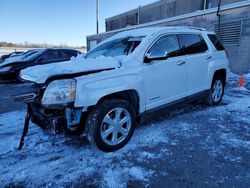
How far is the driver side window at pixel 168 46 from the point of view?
3635 millimetres

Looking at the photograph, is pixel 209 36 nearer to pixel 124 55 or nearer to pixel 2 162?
pixel 124 55

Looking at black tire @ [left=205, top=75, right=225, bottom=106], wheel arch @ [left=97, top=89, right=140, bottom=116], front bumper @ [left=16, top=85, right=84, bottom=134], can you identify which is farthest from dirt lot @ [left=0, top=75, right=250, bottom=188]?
black tire @ [left=205, top=75, right=225, bottom=106]

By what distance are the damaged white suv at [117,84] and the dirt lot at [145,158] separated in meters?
0.34

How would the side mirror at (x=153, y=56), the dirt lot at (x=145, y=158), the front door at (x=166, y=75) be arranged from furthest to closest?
the front door at (x=166, y=75) → the side mirror at (x=153, y=56) → the dirt lot at (x=145, y=158)

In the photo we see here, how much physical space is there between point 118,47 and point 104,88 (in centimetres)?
128

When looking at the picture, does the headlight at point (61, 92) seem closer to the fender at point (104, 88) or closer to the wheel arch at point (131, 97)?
the fender at point (104, 88)

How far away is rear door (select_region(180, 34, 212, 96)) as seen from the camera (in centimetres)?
420

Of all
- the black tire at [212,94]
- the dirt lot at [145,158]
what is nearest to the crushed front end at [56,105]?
the dirt lot at [145,158]

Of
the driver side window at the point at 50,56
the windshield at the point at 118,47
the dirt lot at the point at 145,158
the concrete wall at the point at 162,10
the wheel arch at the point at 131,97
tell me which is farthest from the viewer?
the concrete wall at the point at 162,10

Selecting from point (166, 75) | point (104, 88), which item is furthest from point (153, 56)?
point (104, 88)

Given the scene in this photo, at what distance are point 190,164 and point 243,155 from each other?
0.85 meters

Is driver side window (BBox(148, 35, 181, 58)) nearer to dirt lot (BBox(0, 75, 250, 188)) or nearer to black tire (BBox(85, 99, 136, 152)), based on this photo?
black tire (BBox(85, 99, 136, 152))

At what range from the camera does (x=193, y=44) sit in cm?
441

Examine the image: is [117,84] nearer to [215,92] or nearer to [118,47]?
[118,47]
